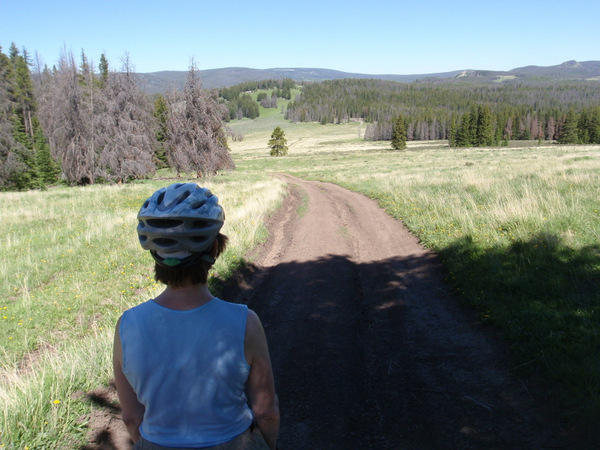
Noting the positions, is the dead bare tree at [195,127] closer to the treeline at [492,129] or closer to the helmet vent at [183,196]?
the helmet vent at [183,196]

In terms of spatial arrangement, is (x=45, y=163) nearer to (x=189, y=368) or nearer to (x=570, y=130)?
(x=189, y=368)

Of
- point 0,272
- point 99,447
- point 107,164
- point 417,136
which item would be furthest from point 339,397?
point 417,136

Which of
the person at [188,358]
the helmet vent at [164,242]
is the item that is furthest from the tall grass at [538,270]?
the helmet vent at [164,242]

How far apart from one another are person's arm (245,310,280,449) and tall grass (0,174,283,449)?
97.1 inches

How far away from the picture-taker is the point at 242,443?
1.62 metres

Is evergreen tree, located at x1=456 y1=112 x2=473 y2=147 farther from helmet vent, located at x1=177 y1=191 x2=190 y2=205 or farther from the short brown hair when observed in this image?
the short brown hair

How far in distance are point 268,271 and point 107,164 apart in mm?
27181

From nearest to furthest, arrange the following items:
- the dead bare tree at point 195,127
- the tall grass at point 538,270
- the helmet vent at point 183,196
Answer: the helmet vent at point 183,196 < the tall grass at point 538,270 < the dead bare tree at point 195,127

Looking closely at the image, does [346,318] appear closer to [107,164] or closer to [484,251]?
[484,251]

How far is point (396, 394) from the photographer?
13.2ft

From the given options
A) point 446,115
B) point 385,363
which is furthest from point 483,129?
point 385,363

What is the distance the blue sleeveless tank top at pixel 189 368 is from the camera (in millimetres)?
1565

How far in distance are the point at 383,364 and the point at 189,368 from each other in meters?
3.51

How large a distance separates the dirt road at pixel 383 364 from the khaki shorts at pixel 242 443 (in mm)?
1945
